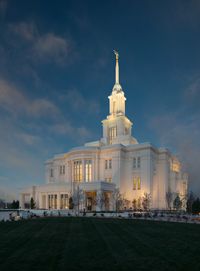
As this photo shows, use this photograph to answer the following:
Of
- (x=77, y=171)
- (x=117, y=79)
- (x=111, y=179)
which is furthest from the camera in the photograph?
(x=117, y=79)

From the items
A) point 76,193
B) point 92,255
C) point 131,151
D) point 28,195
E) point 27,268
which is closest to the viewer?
point 27,268

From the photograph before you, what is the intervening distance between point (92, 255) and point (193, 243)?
662 cm

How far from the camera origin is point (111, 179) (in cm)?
6938

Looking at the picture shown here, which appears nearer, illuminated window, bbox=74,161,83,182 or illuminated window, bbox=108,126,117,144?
illuminated window, bbox=74,161,83,182

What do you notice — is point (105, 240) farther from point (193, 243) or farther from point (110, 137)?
point (110, 137)

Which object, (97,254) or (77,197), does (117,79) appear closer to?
(77,197)

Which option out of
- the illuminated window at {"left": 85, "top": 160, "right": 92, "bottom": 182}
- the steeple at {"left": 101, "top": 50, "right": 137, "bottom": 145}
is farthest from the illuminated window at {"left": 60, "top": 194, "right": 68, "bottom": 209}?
the steeple at {"left": 101, "top": 50, "right": 137, "bottom": 145}

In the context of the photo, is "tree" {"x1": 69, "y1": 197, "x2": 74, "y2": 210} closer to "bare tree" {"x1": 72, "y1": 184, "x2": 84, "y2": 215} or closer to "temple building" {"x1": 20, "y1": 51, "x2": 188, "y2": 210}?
"temple building" {"x1": 20, "y1": 51, "x2": 188, "y2": 210}

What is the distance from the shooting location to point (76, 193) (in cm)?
6156

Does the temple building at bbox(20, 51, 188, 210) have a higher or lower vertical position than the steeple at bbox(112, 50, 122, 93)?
lower

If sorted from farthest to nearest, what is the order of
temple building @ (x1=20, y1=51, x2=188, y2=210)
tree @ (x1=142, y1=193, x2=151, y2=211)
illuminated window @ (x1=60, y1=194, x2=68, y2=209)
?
illuminated window @ (x1=60, y1=194, x2=68, y2=209) → temple building @ (x1=20, y1=51, x2=188, y2=210) → tree @ (x1=142, y1=193, x2=151, y2=211)

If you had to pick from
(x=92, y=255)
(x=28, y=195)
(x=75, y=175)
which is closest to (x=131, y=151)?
(x=75, y=175)

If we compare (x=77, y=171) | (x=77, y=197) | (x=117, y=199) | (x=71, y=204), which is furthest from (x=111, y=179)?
(x=71, y=204)

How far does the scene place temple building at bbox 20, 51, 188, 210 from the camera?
63500 mm
